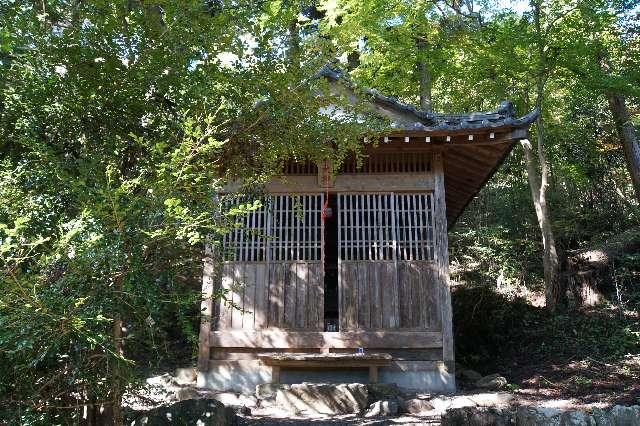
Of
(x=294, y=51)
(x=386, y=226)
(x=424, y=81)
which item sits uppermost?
(x=424, y=81)

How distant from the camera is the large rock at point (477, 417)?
4.69m

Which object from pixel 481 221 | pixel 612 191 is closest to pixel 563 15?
pixel 612 191

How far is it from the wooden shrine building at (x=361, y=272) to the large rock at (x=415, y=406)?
813mm

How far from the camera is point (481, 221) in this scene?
58.3 ft

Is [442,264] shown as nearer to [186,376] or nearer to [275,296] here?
[275,296]

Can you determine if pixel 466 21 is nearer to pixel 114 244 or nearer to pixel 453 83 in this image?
pixel 453 83

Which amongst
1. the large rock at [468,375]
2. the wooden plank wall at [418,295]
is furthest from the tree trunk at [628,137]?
the wooden plank wall at [418,295]

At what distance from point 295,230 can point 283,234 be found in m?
0.21

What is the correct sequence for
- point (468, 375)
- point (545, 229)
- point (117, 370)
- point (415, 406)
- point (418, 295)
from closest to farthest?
point (117, 370)
point (415, 406)
point (418, 295)
point (468, 375)
point (545, 229)

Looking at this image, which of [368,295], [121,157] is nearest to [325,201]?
[368,295]

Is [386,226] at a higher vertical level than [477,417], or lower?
higher

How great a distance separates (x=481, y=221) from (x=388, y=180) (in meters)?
9.72

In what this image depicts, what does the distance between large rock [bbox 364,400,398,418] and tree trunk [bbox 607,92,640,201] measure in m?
10.4

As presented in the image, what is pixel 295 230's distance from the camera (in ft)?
29.4
